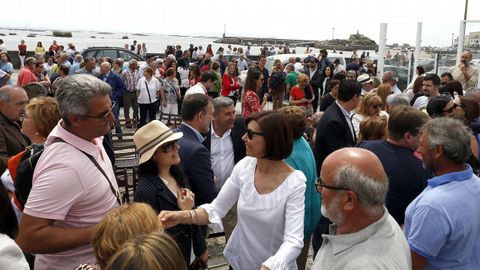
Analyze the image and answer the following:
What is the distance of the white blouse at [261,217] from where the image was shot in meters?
2.44

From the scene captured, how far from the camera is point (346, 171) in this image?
179 cm

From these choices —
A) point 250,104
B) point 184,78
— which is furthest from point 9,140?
point 184,78

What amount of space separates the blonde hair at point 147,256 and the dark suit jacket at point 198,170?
5.70 ft

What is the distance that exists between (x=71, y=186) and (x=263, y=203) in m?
1.06

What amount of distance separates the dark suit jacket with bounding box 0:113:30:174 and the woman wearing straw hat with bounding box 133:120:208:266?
1.81 m

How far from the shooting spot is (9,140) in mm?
4082

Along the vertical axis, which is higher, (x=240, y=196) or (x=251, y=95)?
(x=251, y=95)

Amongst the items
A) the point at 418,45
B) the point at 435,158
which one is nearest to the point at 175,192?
the point at 435,158

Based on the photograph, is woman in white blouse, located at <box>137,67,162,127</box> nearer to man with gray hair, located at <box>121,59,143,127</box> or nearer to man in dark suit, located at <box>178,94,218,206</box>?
man with gray hair, located at <box>121,59,143,127</box>

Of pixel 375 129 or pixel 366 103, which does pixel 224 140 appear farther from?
pixel 366 103

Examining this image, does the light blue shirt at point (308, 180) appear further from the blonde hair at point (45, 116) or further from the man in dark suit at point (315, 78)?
the man in dark suit at point (315, 78)

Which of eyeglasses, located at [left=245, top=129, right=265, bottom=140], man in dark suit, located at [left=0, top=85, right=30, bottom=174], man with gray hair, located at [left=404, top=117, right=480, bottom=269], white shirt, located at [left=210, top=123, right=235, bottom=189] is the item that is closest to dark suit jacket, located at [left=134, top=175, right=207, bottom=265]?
eyeglasses, located at [left=245, top=129, right=265, bottom=140]

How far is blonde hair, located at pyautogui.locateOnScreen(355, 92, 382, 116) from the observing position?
5.25 meters

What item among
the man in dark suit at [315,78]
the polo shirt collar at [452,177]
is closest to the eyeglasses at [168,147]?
the polo shirt collar at [452,177]
